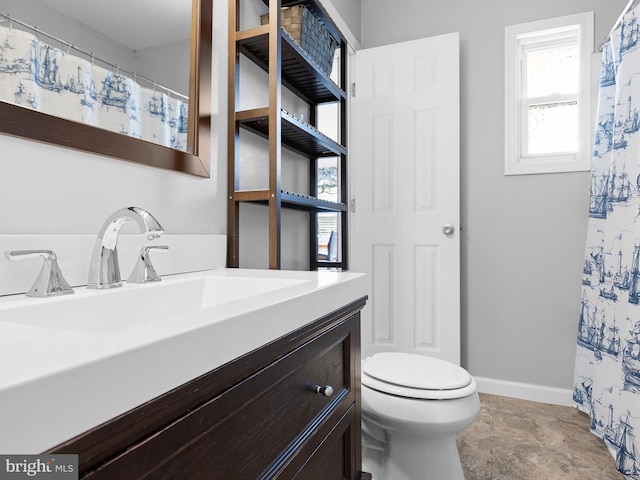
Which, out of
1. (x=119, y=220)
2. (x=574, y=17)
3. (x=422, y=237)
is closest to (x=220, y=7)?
(x=119, y=220)

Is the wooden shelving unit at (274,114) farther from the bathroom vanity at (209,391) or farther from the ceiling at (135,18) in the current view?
the bathroom vanity at (209,391)

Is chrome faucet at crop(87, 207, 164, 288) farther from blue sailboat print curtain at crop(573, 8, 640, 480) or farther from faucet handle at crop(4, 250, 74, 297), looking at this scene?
blue sailboat print curtain at crop(573, 8, 640, 480)

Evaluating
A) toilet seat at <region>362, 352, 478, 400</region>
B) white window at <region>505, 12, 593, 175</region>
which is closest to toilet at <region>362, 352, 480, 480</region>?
toilet seat at <region>362, 352, 478, 400</region>

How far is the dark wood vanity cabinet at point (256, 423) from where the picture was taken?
36cm

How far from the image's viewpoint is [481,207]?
7.81ft

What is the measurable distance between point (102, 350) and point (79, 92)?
75cm

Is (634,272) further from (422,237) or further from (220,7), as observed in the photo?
(220,7)

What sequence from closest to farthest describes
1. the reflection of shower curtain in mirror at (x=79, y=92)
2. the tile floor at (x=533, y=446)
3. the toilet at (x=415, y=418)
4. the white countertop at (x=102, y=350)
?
the white countertop at (x=102, y=350) < the reflection of shower curtain in mirror at (x=79, y=92) < the toilet at (x=415, y=418) < the tile floor at (x=533, y=446)

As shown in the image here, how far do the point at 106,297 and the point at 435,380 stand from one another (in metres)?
1.01

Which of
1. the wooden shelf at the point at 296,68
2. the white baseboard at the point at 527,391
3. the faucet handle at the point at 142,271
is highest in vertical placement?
the wooden shelf at the point at 296,68

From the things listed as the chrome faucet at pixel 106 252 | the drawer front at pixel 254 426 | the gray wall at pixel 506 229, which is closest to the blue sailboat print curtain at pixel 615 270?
the gray wall at pixel 506 229

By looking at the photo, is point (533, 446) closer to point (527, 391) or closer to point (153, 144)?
point (527, 391)

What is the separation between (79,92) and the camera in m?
0.88

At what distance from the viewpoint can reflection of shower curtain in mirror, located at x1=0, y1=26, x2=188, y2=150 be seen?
762 mm
